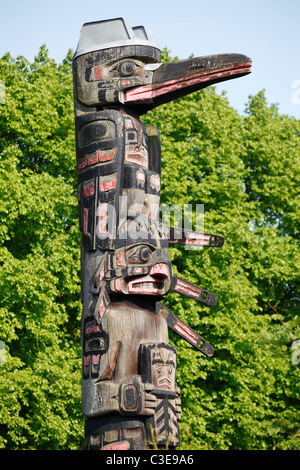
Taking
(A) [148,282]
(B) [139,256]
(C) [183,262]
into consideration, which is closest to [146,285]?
(A) [148,282]

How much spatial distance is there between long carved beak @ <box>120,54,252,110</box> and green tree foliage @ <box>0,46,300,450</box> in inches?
325

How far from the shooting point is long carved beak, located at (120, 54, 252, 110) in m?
9.96

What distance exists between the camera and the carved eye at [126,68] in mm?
10547

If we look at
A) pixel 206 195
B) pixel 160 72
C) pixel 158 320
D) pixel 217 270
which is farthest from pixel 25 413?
pixel 160 72

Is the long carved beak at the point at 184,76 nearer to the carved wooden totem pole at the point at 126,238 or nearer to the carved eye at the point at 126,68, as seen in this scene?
the carved wooden totem pole at the point at 126,238

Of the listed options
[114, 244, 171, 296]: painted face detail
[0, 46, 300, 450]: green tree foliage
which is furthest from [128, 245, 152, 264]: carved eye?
[0, 46, 300, 450]: green tree foliage

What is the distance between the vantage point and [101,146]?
10.3m

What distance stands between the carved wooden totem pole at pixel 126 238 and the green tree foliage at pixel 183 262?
7.72 meters

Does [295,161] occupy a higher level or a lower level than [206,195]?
higher

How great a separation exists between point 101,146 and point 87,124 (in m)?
0.52

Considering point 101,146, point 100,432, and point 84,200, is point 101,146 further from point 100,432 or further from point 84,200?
point 100,432

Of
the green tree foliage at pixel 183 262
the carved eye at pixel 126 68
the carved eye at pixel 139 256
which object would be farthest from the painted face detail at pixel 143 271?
the green tree foliage at pixel 183 262

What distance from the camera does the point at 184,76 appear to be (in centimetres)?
1022

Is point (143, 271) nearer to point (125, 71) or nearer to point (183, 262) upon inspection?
point (125, 71)
